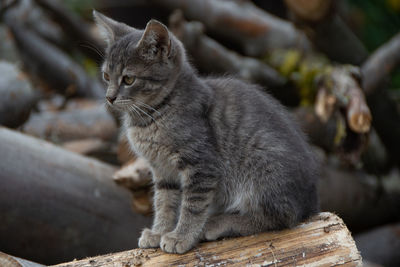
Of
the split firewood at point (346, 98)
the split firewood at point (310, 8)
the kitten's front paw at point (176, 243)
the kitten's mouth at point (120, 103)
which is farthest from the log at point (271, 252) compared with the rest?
the split firewood at point (310, 8)

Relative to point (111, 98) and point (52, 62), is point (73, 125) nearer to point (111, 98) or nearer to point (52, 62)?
point (52, 62)

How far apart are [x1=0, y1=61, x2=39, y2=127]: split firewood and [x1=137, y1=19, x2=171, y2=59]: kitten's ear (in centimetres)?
241

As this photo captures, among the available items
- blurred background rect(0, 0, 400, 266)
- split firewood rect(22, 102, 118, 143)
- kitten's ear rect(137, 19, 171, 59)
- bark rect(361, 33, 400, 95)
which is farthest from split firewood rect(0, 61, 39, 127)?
bark rect(361, 33, 400, 95)

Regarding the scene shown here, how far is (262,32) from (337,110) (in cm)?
247

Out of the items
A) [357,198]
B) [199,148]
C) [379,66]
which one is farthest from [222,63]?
[199,148]

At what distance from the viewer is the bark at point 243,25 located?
6363 millimetres

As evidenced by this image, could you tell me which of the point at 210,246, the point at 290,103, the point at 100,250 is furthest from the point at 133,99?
the point at 290,103

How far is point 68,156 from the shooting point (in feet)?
13.0

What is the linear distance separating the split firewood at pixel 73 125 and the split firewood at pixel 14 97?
64cm

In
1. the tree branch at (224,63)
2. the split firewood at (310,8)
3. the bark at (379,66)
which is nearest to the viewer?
the split firewood at (310,8)

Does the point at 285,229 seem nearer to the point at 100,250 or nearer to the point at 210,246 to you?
the point at 210,246

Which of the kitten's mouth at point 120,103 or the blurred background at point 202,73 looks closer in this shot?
the kitten's mouth at point 120,103

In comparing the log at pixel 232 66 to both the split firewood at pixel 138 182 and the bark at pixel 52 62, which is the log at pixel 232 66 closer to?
the split firewood at pixel 138 182

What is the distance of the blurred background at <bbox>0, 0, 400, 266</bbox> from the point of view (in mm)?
3594
